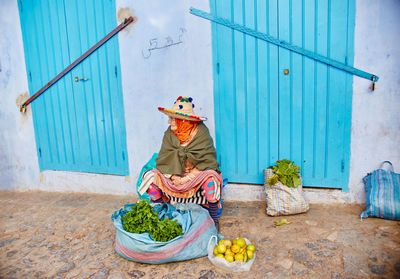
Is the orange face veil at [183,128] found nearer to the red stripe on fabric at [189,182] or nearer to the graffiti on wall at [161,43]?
the red stripe on fabric at [189,182]

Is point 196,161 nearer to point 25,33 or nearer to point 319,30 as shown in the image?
point 319,30

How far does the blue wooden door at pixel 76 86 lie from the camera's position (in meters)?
4.90

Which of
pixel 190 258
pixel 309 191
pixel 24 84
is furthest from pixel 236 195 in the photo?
pixel 24 84

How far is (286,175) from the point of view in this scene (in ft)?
13.4

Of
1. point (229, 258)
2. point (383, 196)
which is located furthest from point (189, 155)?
point (383, 196)

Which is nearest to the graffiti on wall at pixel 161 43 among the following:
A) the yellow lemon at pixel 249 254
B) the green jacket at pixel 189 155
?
the green jacket at pixel 189 155

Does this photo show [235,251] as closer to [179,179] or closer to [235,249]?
[235,249]

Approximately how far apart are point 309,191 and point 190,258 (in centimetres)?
196

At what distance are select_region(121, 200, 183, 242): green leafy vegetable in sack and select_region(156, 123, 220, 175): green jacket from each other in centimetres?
65

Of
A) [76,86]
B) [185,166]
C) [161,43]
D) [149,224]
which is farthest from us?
[76,86]

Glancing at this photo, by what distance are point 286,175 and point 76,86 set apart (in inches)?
138

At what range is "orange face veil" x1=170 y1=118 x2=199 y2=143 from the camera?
12.8 ft

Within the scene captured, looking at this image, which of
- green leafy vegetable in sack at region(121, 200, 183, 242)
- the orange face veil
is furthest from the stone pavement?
the orange face veil

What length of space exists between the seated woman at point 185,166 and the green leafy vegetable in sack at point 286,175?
2.43 feet
